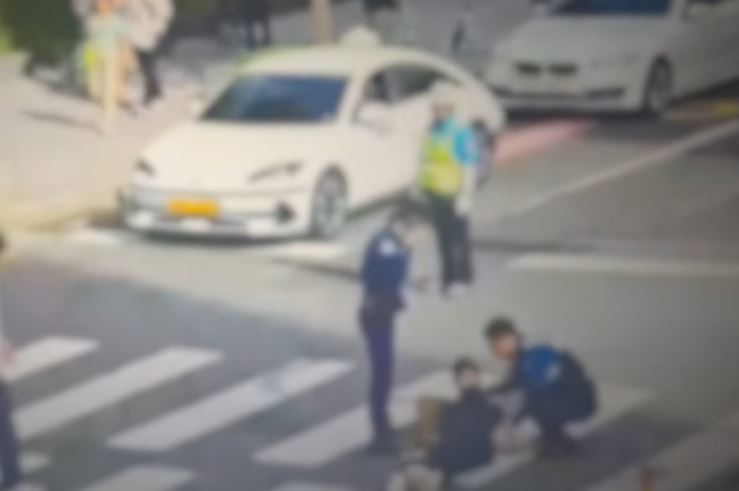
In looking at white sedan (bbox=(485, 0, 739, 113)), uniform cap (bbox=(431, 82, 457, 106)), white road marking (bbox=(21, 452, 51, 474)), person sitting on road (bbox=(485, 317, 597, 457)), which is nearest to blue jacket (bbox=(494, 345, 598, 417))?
person sitting on road (bbox=(485, 317, 597, 457))

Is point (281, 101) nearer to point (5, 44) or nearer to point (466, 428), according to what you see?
point (5, 44)

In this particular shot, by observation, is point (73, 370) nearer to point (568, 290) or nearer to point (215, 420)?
point (215, 420)

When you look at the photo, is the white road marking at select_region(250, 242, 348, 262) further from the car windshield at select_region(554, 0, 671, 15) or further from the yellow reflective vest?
the car windshield at select_region(554, 0, 671, 15)

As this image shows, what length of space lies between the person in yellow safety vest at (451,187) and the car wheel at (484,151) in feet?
0.59

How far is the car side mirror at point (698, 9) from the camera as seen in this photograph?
7.73m

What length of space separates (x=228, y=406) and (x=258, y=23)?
1393 mm

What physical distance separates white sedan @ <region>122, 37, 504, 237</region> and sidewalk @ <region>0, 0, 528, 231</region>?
0.32 feet

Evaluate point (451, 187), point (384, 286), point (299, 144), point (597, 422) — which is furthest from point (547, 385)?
point (299, 144)

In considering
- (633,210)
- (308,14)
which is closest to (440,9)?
(308,14)

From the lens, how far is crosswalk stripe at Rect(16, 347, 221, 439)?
6.88 m

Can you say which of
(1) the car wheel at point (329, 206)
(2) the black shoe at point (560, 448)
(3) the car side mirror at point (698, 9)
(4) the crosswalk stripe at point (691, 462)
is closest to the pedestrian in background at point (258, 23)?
(1) the car wheel at point (329, 206)

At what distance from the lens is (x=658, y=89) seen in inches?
306

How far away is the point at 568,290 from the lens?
278 inches

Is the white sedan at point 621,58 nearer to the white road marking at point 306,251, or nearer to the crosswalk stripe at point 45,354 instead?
the white road marking at point 306,251
